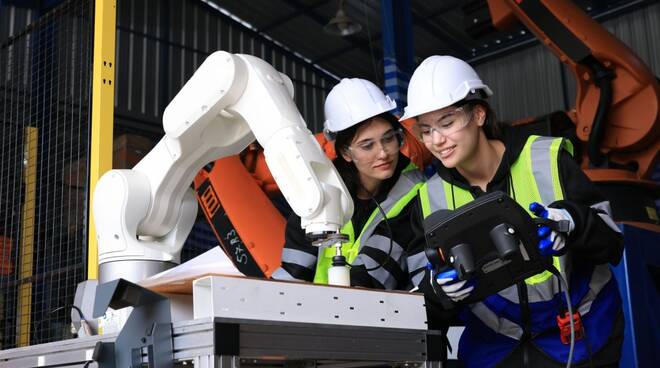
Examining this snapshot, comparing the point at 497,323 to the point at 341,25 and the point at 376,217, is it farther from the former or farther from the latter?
the point at 341,25

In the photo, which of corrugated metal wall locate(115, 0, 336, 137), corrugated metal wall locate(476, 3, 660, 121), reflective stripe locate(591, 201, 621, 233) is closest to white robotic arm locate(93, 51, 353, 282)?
reflective stripe locate(591, 201, 621, 233)

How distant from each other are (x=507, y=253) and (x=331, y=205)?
40 cm

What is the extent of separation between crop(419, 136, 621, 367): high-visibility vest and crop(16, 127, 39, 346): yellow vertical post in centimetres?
203

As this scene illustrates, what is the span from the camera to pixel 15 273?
3568mm

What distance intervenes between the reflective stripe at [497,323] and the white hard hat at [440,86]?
2.03 feet

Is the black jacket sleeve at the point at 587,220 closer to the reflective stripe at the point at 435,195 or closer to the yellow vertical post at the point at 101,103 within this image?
the reflective stripe at the point at 435,195

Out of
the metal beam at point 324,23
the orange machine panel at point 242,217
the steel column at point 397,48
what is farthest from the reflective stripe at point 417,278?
the metal beam at point 324,23

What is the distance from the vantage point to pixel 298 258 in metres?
2.87

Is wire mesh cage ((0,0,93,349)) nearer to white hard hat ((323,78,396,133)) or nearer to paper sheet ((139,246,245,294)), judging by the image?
white hard hat ((323,78,396,133))

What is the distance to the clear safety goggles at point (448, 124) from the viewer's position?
2.42 meters

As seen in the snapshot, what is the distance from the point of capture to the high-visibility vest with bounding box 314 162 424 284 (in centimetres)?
268

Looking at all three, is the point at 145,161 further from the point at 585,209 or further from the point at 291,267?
the point at 585,209

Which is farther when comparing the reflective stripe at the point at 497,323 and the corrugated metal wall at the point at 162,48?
the corrugated metal wall at the point at 162,48

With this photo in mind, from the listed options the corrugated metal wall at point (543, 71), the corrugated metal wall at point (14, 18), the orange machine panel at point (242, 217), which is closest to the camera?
the orange machine panel at point (242, 217)
